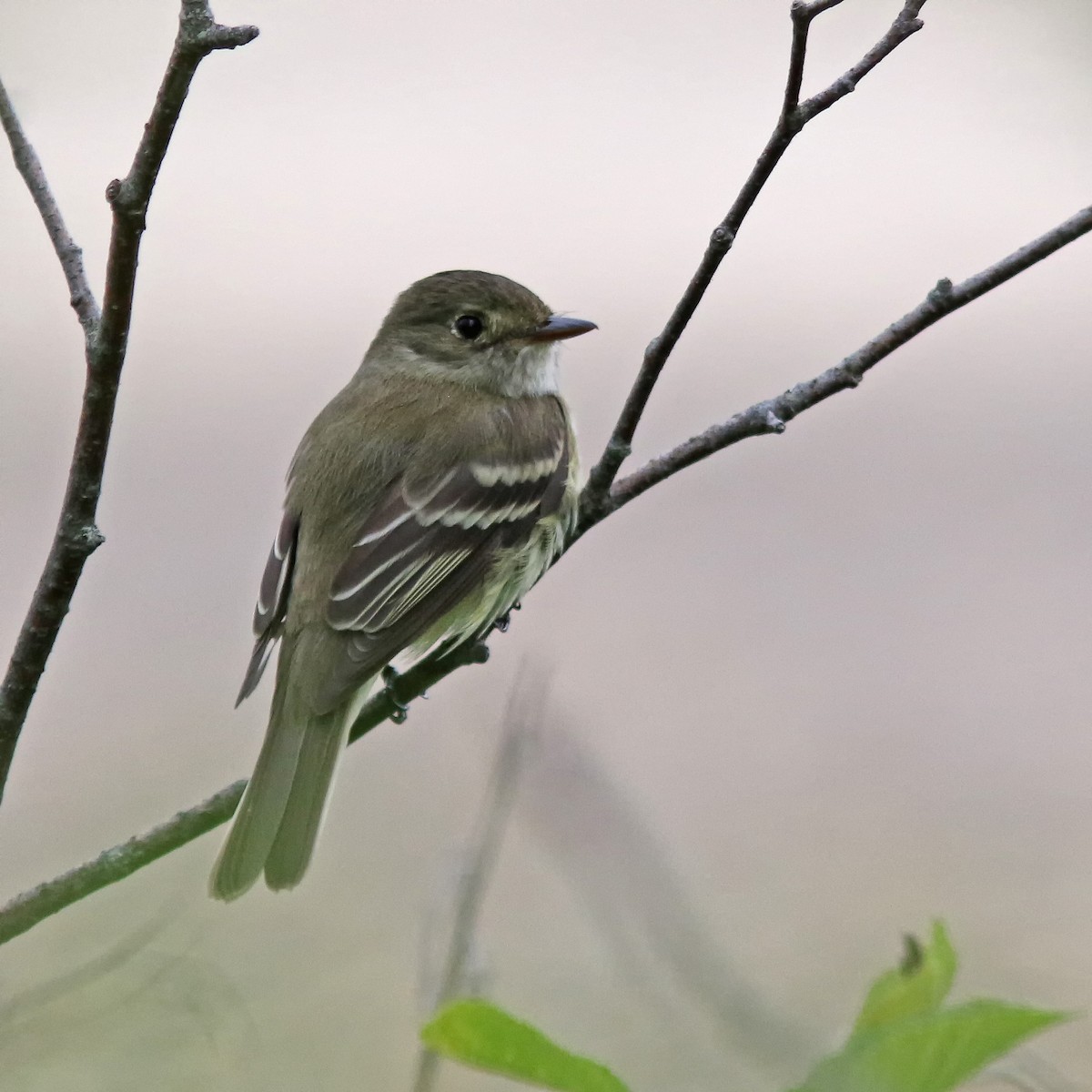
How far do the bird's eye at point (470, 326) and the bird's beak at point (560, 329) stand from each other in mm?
202

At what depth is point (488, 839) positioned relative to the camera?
62.0 inches

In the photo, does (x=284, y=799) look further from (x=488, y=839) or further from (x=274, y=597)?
(x=488, y=839)

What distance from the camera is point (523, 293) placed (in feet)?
14.2

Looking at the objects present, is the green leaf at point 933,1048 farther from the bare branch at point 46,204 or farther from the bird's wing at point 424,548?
the bird's wing at point 424,548

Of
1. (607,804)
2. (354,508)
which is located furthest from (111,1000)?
(354,508)

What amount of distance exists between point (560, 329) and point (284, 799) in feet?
5.69

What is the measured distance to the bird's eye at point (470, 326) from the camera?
14.5 ft

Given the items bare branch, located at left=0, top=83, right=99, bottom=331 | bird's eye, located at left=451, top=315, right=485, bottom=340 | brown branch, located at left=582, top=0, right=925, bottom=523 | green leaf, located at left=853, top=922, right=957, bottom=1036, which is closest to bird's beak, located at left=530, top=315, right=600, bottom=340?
bird's eye, located at left=451, top=315, right=485, bottom=340

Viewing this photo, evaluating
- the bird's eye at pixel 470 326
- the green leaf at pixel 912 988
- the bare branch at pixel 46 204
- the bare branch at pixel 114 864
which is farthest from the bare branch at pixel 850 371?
the bird's eye at pixel 470 326

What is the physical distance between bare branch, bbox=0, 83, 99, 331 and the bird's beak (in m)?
1.97

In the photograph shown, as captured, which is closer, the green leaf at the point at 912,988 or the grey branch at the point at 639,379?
the green leaf at the point at 912,988

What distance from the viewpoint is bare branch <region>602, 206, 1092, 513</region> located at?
2.20 metres

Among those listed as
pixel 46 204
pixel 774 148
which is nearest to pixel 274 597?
pixel 46 204

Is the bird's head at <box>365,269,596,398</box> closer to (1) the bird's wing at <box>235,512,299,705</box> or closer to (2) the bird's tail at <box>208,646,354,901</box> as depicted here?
(1) the bird's wing at <box>235,512,299,705</box>
